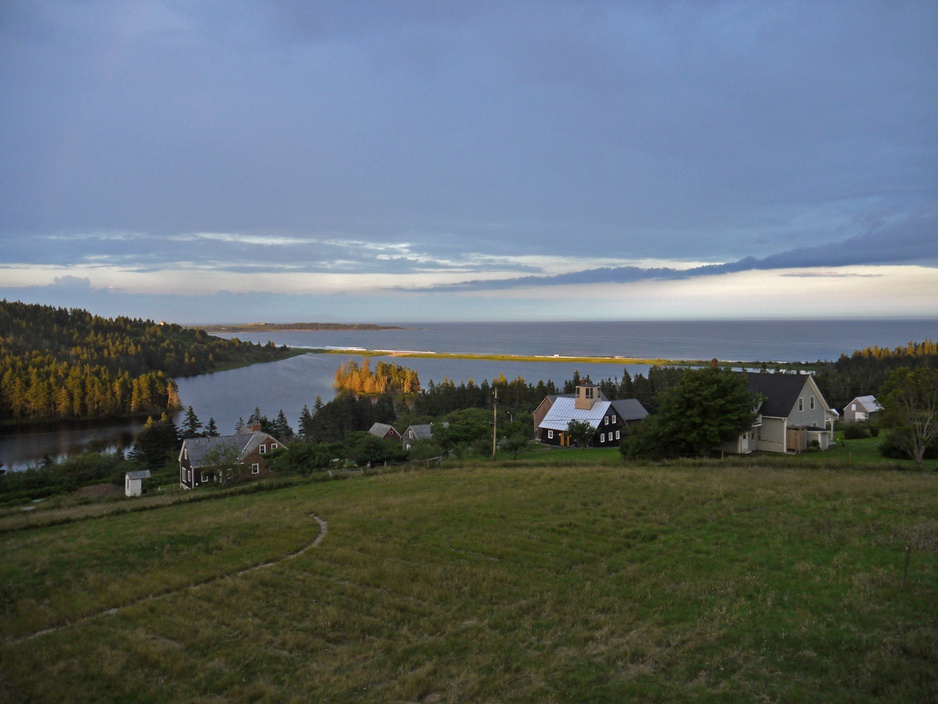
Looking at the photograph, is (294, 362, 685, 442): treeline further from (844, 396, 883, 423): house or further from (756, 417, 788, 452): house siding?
(756, 417, 788, 452): house siding

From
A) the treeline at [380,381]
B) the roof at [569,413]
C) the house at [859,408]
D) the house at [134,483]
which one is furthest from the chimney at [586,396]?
the treeline at [380,381]

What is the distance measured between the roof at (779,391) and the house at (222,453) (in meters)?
34.7

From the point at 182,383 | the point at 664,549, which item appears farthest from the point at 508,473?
the point at 182,383

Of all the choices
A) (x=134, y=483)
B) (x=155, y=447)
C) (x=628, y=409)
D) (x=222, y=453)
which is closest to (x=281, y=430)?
(x=155, y=447)

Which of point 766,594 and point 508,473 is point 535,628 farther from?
point 508,473

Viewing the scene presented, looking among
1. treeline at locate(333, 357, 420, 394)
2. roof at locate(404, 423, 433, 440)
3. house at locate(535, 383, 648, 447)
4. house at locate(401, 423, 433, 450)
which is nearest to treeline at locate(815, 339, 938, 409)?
house at locate(535, 383, 648, 447)

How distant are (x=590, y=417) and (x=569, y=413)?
8.06 ft

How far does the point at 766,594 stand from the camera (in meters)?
9.27

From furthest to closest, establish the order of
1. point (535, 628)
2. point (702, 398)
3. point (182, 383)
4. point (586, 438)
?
point (182, 383), point (586, 438), point (702, 398), point (535, 628)

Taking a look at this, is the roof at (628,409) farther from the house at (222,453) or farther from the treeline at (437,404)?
the house at (222,453)

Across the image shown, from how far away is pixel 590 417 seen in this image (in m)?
46.6

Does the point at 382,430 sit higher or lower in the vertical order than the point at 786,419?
lower

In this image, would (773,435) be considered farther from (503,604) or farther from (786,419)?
(503,604)

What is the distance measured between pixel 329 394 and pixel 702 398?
8803 cm
